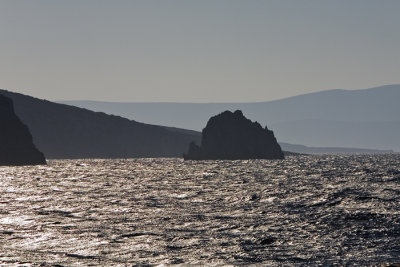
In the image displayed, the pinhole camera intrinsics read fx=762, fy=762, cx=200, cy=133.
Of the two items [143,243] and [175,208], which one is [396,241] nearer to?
[143,243]

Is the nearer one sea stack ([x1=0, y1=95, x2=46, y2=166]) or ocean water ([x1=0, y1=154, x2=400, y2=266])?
ocean water ([x1=0, y1=154, x2=400, y2=266])

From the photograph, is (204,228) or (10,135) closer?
(204,228)

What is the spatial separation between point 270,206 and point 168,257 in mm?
29492

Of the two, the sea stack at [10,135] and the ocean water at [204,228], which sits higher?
the sea stack at [10,135]

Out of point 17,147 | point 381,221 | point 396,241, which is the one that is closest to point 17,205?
point 381,221

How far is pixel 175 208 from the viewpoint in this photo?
67250 mm

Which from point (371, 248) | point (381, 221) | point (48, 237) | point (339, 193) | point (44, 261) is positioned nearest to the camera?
point (44, 261)

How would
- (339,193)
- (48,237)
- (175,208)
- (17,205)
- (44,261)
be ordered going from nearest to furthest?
(44,261) → (48,237) → (175,208) → (17,205) → (339,193)

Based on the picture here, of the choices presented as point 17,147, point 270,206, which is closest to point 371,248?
point 270,206

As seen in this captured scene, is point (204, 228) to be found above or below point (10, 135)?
below

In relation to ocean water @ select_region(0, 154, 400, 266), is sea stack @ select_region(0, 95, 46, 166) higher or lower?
higher

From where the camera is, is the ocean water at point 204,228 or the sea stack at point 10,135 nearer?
the ocean water at point 204,228

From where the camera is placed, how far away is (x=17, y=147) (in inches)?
7795

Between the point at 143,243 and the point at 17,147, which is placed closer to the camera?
the point at 143,243
